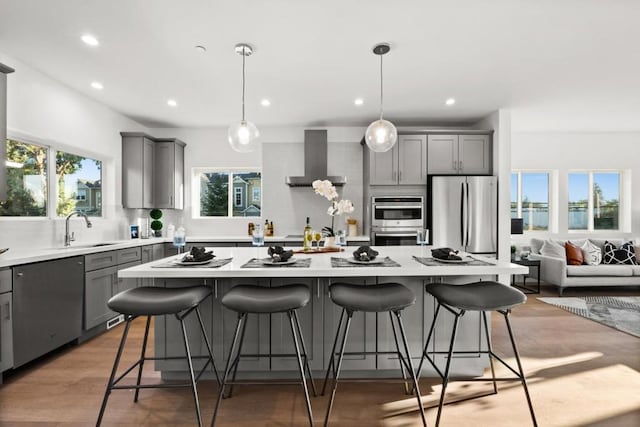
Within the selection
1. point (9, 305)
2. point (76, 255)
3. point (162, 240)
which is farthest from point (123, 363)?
point (162, 240)

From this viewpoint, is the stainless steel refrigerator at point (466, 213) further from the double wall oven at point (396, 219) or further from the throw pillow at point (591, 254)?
the throw pillow at point (591, 254)

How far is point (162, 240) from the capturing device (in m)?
4.50

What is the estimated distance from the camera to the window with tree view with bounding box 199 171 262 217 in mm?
5344

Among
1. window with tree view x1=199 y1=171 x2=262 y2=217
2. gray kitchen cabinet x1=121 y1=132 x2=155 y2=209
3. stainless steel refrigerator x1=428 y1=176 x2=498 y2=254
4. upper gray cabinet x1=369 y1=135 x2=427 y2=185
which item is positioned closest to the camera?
stainless steel refrigerator x1=428 y1=176 x2=498 y2=254

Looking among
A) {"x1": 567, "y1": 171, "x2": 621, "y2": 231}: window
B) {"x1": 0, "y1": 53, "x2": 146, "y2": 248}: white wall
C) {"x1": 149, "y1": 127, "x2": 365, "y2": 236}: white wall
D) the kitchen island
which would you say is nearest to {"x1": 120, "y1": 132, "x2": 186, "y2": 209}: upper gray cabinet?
{"x1": 0, "y1": 53, "x2": 146, "y2": 248}: white wall

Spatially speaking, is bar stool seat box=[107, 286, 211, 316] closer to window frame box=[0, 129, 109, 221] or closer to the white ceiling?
the white ceiling

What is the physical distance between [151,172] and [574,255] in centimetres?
658

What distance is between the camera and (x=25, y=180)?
319 cm

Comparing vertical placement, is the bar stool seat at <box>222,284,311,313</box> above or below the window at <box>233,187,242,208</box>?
below

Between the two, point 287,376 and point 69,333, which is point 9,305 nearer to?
point 69,333

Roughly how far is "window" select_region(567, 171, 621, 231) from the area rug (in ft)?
5.35

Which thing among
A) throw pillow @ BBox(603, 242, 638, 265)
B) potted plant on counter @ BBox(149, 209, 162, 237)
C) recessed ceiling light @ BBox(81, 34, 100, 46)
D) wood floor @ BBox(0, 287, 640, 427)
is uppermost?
recessed ceiling light @ BBox(81, 34, 100, 46)

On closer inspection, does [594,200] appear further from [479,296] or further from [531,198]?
[479,296]

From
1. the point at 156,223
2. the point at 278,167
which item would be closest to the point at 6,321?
the point at 156,223
